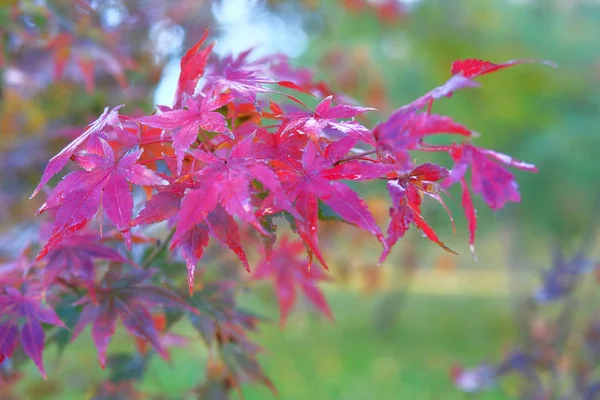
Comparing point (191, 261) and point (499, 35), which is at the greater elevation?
point (499, 35)

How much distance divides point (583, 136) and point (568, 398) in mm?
5257

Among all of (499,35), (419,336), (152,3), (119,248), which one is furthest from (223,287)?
(419,336)

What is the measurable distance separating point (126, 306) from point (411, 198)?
0.52 metres

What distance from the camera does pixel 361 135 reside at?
0.81 m

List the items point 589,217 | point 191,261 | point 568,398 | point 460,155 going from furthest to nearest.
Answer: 1. point 589,217
2. point 568,398
3. point 460,155
4. point 191,261

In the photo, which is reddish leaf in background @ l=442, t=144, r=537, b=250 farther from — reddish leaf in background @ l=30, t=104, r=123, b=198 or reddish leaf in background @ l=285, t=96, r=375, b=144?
reddish leaf in background @ l=30, t=104, r=123, b=198

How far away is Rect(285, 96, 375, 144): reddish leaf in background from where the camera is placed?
0.80 meters

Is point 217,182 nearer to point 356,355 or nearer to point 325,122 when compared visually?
point 325,122

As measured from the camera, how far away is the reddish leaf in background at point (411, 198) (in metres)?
0.84

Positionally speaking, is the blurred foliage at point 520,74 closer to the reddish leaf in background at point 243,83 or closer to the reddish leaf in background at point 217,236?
the reddish leaf in background at point 243,83

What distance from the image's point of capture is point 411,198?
86cm

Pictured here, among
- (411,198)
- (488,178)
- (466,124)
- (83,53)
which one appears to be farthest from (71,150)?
(466,124)

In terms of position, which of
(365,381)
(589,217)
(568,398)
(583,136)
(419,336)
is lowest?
(419,336)

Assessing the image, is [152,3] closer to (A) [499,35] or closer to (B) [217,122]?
(B) [217,122]
